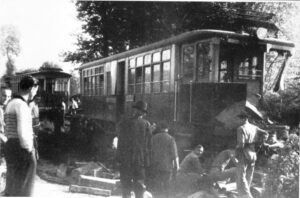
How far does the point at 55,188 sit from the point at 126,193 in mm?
1510

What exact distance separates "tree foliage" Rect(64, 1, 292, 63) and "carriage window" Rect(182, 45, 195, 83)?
101 centimetres

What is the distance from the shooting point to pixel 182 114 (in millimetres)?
6191

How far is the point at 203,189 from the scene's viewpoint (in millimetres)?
4836

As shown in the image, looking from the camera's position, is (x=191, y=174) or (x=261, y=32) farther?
(x=261, y=32)

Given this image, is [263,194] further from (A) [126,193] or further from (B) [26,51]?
(B) [26,51]

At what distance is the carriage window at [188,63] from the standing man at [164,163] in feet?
5.98

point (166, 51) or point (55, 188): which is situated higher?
point (166, 51)

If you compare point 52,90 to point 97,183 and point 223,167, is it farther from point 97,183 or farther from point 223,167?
point 223,167

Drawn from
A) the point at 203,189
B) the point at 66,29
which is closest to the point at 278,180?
the point at 203,189

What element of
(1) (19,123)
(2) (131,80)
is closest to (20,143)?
(1) (19,123)

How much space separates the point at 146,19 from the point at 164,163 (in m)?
6.09

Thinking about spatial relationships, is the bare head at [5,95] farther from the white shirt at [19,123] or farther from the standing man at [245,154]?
the standing man at [245,154]

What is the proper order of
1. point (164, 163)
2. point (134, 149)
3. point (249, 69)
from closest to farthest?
point (134, 149) < point (164, 163) < point (249, 69)

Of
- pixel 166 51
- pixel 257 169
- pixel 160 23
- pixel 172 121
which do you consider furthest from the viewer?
pixel 160 23
